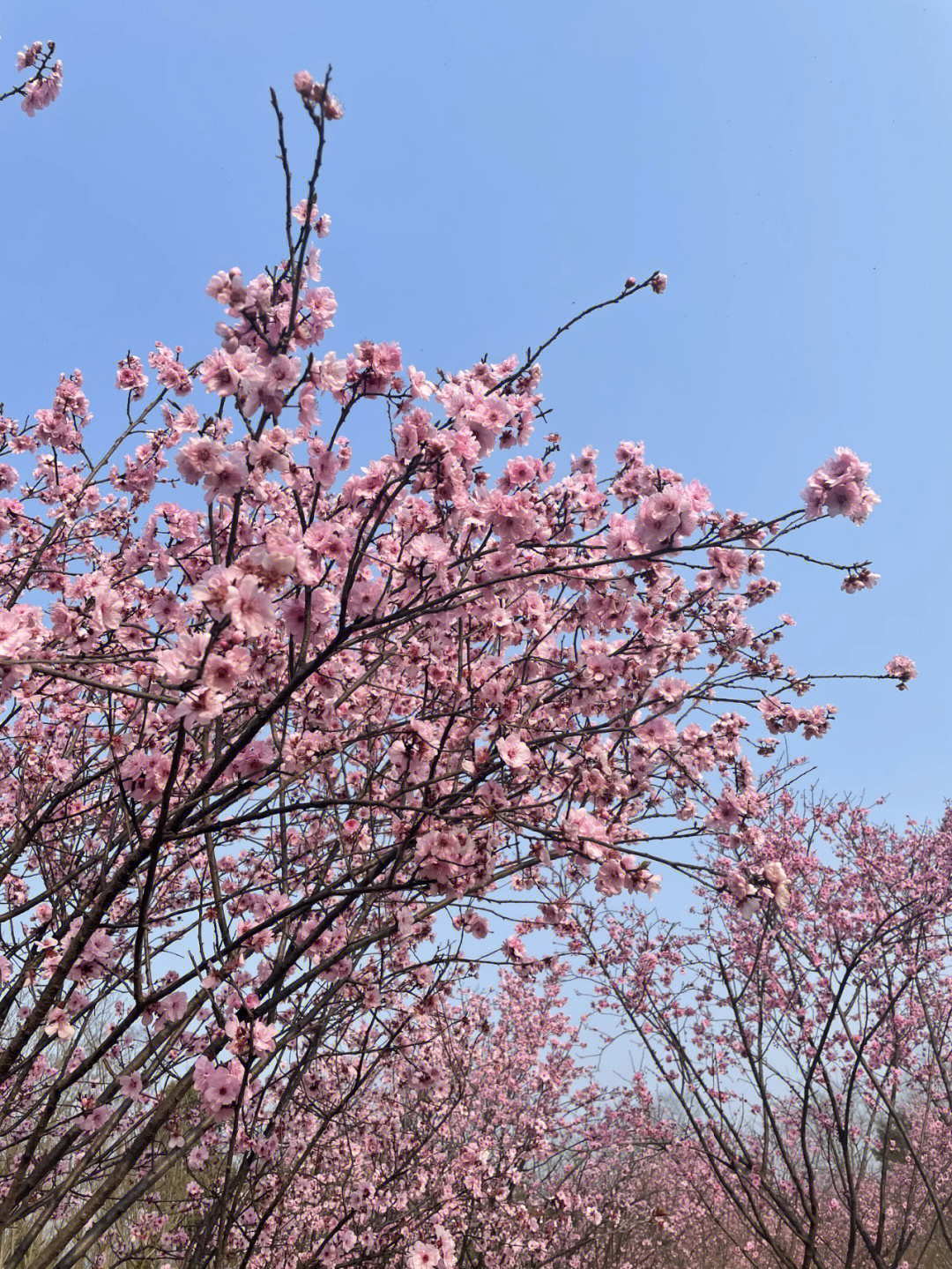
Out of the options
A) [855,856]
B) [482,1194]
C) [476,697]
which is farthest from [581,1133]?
[476,697]

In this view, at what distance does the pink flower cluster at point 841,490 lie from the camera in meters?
2.88

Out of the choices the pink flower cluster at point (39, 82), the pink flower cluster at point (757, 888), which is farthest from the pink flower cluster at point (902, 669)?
the pink flower cluster at point (39, 82)

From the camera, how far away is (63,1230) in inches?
111

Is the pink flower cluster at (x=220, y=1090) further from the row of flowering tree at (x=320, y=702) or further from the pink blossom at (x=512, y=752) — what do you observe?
the pink blossom at (x=512, y=752)

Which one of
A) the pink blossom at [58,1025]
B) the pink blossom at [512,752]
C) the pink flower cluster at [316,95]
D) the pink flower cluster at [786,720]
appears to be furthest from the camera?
the pink flower cluster at [786,720]

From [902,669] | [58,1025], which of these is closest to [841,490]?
[902,669]

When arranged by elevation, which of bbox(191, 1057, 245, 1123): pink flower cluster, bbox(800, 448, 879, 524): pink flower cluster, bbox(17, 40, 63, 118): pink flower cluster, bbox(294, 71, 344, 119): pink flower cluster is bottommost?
bbox(191, 1057, 245, 1123): pink flower cluster

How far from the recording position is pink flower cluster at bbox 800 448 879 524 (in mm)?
2883

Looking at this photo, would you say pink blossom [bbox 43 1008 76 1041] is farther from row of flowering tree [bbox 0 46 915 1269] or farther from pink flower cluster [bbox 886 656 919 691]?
pink flower cluster [bbox 886 656 919 691]

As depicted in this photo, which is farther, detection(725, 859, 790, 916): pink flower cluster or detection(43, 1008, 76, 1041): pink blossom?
detection(43, 1008, 76, 1041): pink blossom

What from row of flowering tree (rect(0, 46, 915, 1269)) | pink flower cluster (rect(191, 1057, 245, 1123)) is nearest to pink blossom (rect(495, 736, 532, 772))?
row of flowering tree (rect(0, 46, 915, 1269))

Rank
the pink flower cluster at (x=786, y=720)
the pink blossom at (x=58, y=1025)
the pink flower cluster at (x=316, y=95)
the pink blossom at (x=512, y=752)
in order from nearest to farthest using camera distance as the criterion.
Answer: the pink flower cluster at (x=316, y=95) → the pink blossom at (x=512, y=752) → the pink blossom at (x=58, y=1025) → the pink flower cluster at (x=786, y=720)

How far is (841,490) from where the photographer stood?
2885mm

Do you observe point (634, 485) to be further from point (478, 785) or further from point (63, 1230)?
point (63, 1230)
